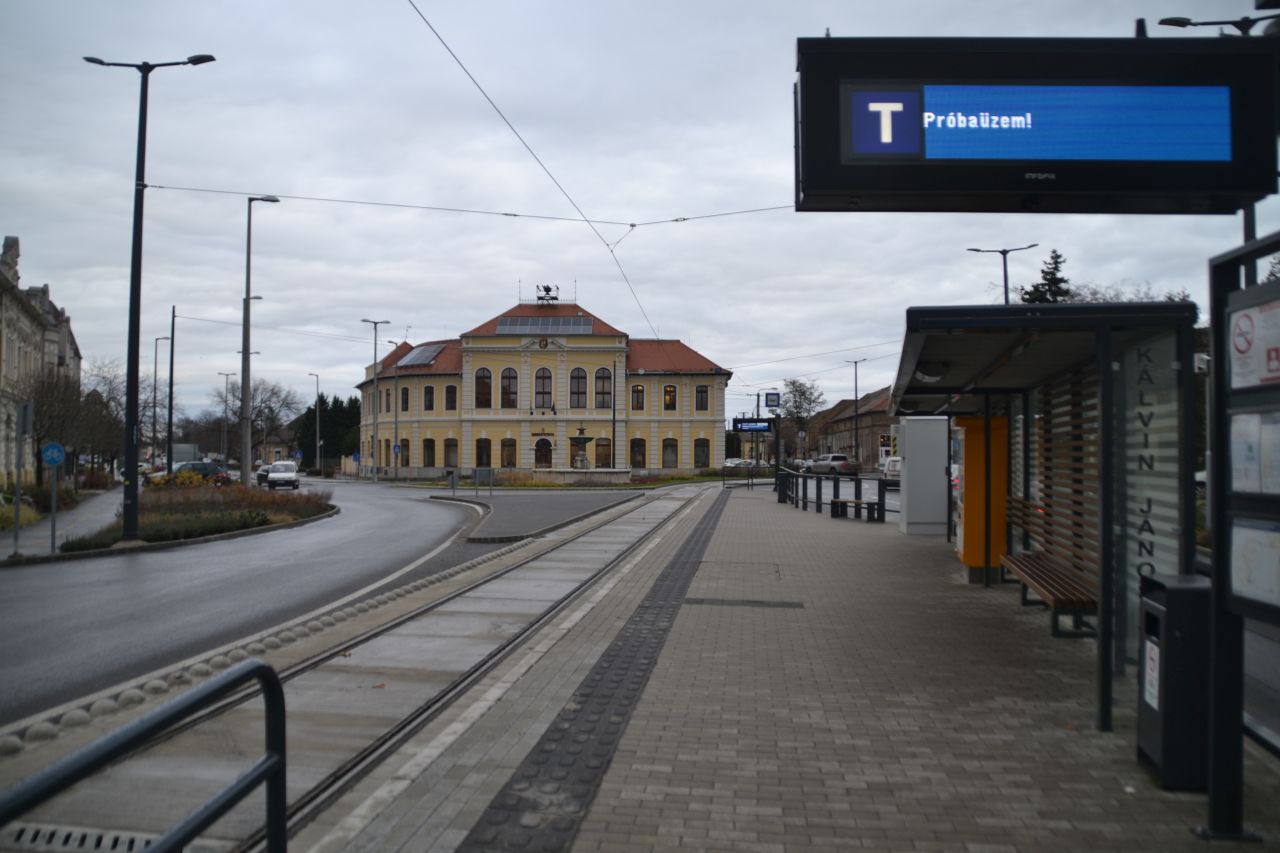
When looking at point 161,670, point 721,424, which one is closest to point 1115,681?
point 161,670

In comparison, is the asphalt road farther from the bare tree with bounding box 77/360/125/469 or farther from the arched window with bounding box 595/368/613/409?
the arched window with bounding box 595/368/613/409

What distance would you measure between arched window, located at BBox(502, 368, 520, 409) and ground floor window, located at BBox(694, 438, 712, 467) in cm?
1406

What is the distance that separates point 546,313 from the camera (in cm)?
7631

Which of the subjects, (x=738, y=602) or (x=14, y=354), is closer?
(x=738, y=602)

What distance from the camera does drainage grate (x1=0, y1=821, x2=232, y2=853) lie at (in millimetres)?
4184

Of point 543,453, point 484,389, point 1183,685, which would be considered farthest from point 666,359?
point 1183,685

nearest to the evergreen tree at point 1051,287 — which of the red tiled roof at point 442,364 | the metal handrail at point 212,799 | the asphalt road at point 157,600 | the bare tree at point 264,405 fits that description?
the asphalt road at point 157,600

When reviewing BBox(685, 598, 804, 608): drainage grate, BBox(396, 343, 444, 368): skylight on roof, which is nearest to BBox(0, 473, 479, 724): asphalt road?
BBox(685, 598, 804, 608): drainage grate

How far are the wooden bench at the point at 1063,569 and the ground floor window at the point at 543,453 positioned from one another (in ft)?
211

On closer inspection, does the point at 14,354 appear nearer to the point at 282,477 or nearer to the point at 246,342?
the point at 282,477

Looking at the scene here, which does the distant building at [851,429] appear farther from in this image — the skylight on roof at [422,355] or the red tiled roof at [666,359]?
the skylight on roof at [422,355]

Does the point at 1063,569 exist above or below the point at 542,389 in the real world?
below

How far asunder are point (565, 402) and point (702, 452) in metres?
11.2

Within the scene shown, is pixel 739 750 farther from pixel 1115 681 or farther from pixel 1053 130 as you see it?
pixel 1053 130
